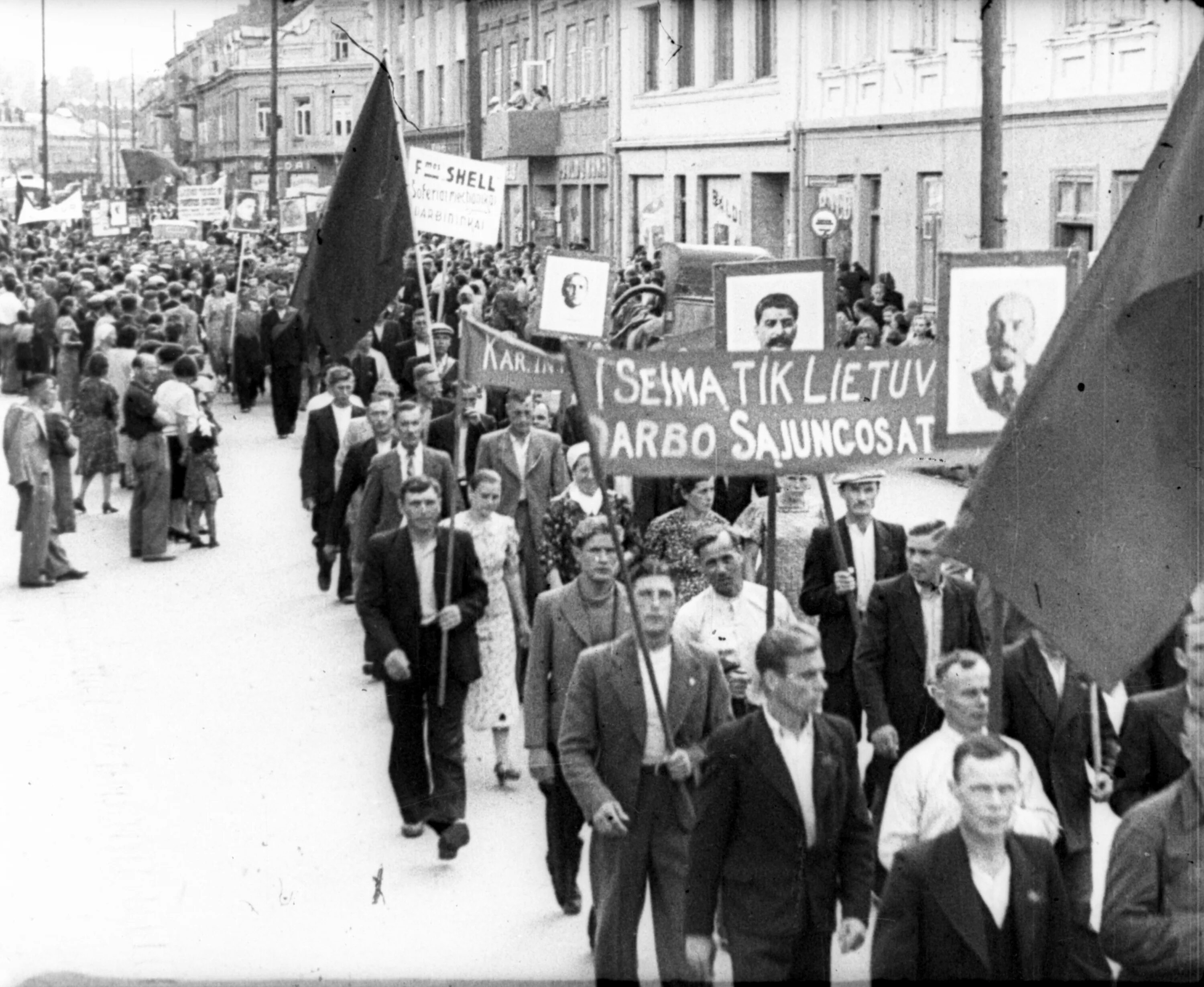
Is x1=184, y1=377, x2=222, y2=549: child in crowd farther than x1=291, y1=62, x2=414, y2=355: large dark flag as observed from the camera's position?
Yes

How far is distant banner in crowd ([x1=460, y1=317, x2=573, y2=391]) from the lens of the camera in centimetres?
1146

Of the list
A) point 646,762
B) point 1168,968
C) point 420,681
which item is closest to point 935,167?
point 420,681

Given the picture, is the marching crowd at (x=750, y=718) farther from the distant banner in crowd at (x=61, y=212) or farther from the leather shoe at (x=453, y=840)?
the distant banner in crowd at (x=61, y=212)

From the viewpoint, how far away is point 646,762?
23.7 feet

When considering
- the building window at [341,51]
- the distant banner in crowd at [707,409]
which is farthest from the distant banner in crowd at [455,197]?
the building window at [341,51]

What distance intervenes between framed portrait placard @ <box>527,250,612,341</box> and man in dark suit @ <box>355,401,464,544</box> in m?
2.29

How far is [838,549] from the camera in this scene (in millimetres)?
8445

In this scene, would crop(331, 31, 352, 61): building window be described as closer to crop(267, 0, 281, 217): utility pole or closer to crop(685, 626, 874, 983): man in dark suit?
crop(267, 0, 281, 217): utility pole

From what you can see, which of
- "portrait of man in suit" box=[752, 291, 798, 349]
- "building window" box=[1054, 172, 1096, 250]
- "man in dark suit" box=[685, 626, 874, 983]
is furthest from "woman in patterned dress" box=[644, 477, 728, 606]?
"building window" box=[1054, 172, 1096, 250]

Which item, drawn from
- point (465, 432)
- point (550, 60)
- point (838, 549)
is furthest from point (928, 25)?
point (550, 60)

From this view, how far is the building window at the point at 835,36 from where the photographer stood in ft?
105

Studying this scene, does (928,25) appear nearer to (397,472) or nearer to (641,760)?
(397,472)

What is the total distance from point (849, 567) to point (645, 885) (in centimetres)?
214

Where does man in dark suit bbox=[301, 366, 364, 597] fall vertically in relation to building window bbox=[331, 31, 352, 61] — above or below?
below
